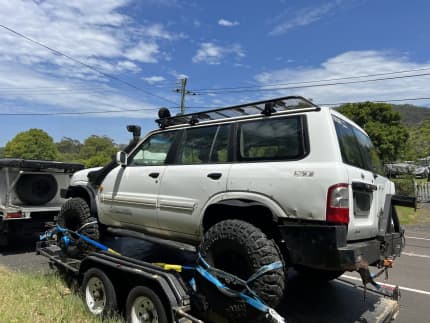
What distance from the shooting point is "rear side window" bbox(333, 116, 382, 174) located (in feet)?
11.5

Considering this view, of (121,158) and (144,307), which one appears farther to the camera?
(121,158)

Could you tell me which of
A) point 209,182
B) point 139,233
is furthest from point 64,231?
point 209,182

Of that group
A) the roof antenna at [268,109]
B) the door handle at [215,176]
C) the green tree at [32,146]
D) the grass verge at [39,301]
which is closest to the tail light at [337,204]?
the roof antenna at [268,109]

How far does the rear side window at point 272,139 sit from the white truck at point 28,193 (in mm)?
6794

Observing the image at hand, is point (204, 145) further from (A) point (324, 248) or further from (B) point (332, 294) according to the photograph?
(B) point (332, 294)

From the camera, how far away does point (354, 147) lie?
382cm

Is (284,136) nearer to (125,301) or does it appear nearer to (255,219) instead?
(255,219)

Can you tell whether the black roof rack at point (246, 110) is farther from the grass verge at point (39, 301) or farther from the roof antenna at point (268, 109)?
the grass verge at point (39, 301)

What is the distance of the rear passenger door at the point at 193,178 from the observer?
3896mm

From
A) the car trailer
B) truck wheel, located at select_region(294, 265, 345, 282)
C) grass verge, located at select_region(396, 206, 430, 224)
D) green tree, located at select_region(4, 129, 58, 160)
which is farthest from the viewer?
green tree, located at select_region(4, 129, 58, 160)

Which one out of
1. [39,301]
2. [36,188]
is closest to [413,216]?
[36,188]

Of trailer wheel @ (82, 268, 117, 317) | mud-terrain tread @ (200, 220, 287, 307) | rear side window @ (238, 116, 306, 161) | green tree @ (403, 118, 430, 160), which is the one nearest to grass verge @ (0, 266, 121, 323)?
trailer wheel @ (82, 268, 117, 317)

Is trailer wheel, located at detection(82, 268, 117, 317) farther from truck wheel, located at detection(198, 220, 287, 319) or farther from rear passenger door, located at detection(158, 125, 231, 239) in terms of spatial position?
truck wheel, located at detection(198, 220, 287, 319)

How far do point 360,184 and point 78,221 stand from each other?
13.7 ft
